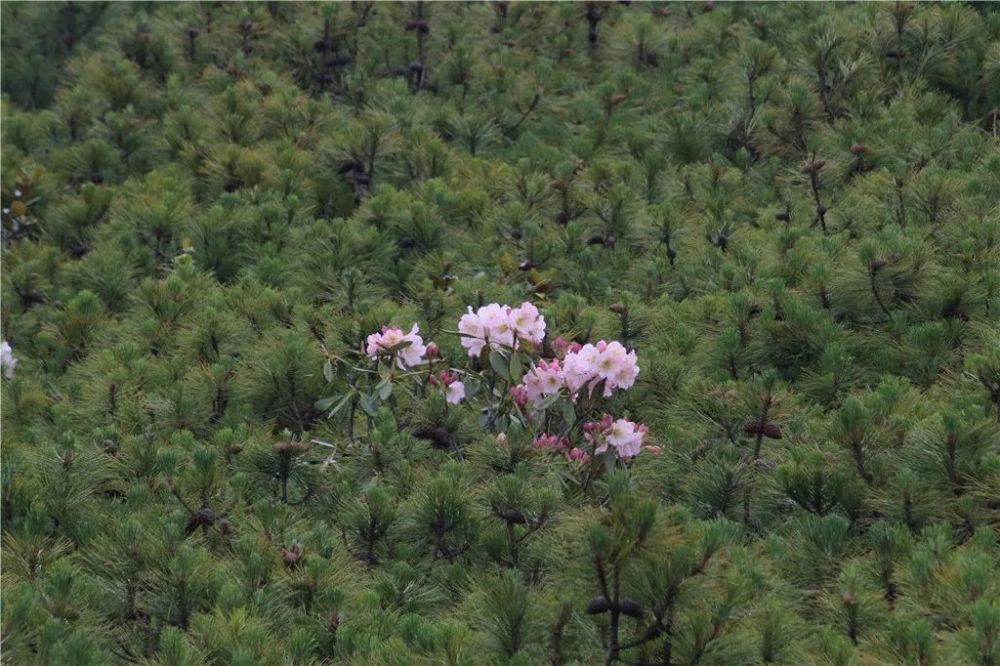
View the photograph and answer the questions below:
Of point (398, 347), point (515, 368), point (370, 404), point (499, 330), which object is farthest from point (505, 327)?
point (370, 404)

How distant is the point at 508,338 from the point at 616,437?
0.43 meters

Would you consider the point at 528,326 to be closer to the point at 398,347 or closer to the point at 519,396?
the point at 519,396

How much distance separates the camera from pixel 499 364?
4090 mm

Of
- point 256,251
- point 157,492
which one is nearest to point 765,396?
point 157,492

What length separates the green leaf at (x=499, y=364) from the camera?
161 inches

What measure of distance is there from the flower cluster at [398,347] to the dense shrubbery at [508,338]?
15 mm

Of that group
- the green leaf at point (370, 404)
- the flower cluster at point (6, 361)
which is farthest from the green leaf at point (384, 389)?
the flower cluster at point (6, 361)

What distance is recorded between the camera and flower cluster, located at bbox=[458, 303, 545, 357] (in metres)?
4.11

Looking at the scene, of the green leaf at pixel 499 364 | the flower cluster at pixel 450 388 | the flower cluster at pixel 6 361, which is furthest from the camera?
the flower cluster at pixel 6 361

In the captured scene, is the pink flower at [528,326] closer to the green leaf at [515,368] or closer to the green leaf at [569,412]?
the green leaf at [515,368]

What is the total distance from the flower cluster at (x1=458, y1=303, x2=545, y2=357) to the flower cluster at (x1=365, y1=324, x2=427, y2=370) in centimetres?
23

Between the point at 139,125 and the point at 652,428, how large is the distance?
3586mm

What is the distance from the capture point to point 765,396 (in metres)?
3.99

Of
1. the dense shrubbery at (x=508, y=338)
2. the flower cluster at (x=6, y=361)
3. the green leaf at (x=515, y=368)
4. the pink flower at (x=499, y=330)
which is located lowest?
the flower cluster at (x=6, y=361)
